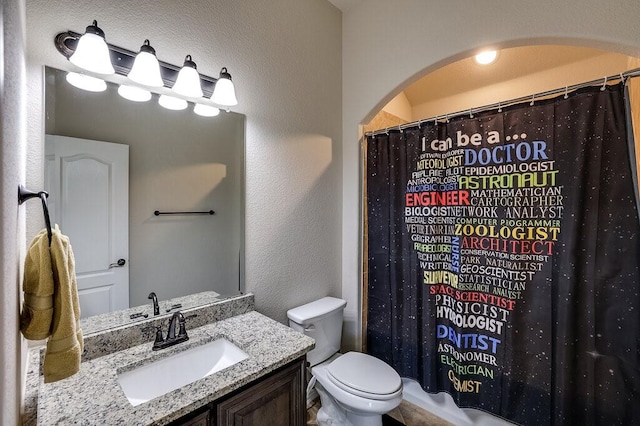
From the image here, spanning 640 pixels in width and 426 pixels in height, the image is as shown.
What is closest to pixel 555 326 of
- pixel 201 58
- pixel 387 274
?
pixel 387 274

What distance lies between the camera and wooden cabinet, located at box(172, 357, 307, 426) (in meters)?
1.00

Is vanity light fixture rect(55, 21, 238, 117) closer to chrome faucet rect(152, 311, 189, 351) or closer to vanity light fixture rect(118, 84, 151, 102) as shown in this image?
vanity light fixture rect(118, 84, 151, 102)

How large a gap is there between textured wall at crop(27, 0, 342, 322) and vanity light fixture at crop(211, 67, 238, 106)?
10cm

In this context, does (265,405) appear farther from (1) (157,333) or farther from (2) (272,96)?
(2) (272,96)

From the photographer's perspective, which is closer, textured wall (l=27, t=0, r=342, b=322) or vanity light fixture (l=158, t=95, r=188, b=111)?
textured wall (l=27, t=0, r=342, b=322)

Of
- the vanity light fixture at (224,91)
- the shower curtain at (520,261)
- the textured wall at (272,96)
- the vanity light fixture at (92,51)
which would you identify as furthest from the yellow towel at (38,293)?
the shower curtain at (520,261)

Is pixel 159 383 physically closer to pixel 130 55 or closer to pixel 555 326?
pixel 130 55

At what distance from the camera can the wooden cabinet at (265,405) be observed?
999 millimetres

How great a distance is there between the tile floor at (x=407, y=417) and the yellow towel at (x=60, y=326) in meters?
1.56

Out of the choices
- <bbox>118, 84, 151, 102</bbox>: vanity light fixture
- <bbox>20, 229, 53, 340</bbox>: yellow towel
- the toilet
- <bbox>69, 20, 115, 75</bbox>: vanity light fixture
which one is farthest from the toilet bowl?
<bbox>69, 20, 115, 75</bbox>: vanity light fixture

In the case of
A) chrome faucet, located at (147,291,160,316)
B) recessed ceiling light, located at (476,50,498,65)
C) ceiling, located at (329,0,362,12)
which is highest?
ceiling, located at (329,0,362,12)

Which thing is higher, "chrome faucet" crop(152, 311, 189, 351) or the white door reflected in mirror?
the white door reflected in mirror

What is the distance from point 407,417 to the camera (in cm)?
191

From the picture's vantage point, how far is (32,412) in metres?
0.91
